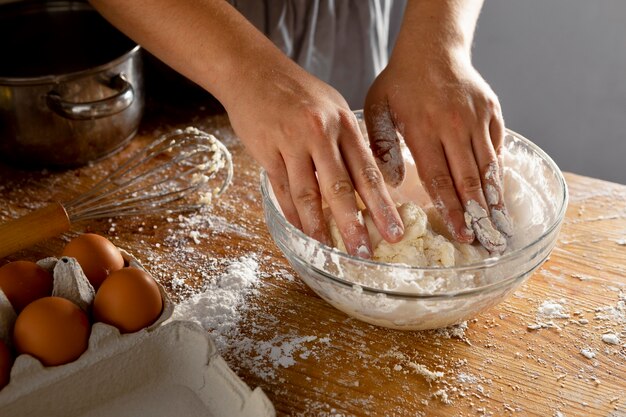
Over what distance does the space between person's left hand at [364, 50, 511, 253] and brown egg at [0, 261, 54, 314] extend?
552mm

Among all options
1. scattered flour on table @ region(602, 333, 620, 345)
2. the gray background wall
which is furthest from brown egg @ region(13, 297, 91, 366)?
the gray background wall

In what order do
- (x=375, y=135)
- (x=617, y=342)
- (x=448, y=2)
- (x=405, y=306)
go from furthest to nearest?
(x=448, y=2) → (x=375, y=135) → (x=617, y=342) → (x=405, y=306)

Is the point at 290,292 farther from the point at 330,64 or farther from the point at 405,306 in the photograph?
the point at 330,64

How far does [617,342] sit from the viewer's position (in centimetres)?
108

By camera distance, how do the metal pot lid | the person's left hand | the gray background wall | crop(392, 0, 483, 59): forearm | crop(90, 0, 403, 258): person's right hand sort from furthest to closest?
the gray background wall
the metal pot lid
crop(392, 0, 483, 59): forearm
the person's left hand
crop(90, 0, 403, 258): person's right hand

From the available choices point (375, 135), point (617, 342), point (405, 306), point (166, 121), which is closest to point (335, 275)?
point (405, 306)

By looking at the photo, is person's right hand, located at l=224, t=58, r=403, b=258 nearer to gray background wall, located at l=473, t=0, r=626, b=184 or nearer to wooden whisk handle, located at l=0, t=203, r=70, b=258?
wooden whisk handle, located at l=0, t=203, r=70, b=258

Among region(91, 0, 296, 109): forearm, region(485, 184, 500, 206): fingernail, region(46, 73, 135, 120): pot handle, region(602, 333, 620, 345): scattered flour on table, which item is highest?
A: region(91, 0, 296, 109): forearm

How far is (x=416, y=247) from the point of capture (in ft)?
3.42

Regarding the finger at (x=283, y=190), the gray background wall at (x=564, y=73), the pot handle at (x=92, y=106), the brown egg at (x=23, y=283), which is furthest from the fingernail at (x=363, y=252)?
the gray background wall at (x=564, y=73)

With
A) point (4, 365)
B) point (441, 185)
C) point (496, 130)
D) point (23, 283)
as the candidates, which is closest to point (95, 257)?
point (23, 283)

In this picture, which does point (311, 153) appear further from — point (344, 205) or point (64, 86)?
point (64, 86)

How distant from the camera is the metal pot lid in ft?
5.13

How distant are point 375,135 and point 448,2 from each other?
0.32m
